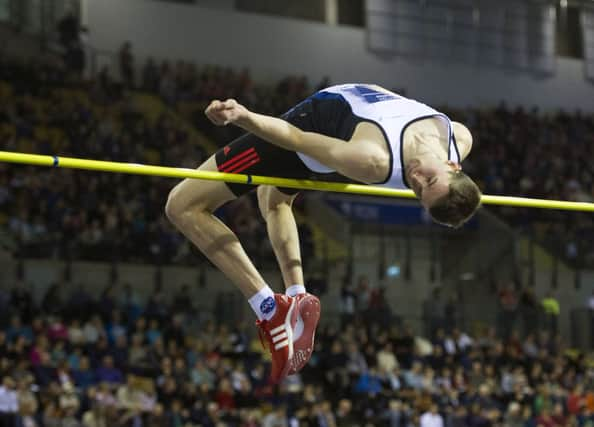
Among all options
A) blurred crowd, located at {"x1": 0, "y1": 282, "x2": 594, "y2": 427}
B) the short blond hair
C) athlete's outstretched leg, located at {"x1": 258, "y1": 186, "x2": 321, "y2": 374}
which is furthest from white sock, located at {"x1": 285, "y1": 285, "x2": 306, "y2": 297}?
blurred crowd, located at {"x1": 0, "y1": 282, "x2": 594, "y2": 427}

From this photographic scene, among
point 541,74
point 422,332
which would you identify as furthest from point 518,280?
point 541,74

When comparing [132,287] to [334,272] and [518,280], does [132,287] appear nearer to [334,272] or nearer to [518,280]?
[334,272]

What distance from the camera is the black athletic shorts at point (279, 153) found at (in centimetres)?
546

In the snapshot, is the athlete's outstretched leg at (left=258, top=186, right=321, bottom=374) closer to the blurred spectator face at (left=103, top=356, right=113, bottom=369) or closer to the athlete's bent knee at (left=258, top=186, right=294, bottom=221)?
the athlete's bent knee at (left=258, top=186, right=294, bottom=221)

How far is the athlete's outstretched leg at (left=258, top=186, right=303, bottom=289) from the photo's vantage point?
20.0 feet

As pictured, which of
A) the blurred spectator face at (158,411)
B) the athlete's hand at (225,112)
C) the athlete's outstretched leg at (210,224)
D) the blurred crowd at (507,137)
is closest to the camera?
the athlete's hand at (225,112)

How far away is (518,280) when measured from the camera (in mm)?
18859

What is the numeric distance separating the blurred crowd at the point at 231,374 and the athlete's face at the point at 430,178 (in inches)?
286

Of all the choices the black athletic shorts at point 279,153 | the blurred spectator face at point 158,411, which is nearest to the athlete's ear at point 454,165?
the black athletic shorts at point 279,153

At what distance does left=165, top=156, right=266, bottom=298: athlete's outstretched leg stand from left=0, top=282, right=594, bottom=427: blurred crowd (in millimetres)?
5966

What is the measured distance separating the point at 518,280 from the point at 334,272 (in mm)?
3810

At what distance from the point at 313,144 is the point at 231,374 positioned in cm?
860

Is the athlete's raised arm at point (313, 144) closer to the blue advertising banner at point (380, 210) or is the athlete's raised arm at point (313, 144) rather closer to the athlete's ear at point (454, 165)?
the athlete's ear at point (454, 165)

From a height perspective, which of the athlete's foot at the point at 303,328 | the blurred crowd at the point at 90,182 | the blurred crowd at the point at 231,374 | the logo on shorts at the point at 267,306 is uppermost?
the logo on shorts at the point at 267,306
